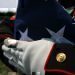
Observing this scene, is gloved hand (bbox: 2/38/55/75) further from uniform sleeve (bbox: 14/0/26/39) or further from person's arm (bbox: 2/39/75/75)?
uniform sleeve (bbox: 14/0/26/39)

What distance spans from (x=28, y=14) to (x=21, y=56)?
0.59 metres

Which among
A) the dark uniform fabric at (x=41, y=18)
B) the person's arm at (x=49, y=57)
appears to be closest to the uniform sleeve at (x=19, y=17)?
the dark uniform fabric at (x=41, y=18)

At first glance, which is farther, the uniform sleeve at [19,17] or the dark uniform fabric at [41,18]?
the uniform sleeve at [19,17]

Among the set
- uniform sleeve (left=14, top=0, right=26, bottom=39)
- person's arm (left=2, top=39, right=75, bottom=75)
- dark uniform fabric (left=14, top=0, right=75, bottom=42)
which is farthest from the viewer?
uniform sleeve (left=14, top=0, right=26, bottom=39)

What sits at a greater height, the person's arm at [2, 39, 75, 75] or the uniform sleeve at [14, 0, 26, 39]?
the person's arm at [2, 39, 75, 75]

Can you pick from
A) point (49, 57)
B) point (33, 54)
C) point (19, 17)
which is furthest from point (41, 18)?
point (49, 57)

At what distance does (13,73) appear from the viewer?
4.00m

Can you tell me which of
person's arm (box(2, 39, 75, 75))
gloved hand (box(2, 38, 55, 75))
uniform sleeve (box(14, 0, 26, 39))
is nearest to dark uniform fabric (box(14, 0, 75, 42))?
uniform sleeve (box(14, 0, 26, 39))

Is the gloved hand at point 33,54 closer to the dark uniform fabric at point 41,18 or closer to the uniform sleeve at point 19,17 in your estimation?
the dark uniform fabric at point 41,18

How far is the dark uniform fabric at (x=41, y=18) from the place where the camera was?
3207 millimetres

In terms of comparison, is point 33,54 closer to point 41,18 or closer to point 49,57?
point 49,57

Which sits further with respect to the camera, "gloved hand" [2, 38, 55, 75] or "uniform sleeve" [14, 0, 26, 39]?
"uniform sleeve" [14, 0, 26, 39]

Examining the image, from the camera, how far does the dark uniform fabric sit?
3.21m

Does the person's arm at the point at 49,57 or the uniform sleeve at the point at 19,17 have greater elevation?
the person's arm at the point at 49,57
